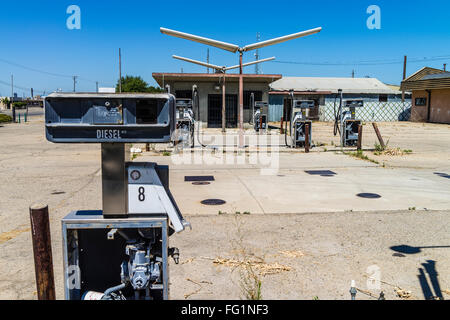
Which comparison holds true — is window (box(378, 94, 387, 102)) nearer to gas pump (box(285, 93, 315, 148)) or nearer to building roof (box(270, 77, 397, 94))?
building roof (box(270, 77, 397, 94))

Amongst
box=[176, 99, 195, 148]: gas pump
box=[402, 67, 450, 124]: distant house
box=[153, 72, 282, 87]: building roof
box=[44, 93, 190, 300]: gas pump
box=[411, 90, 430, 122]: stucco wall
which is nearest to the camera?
box=[44, 93, 190, 300]: gas pump

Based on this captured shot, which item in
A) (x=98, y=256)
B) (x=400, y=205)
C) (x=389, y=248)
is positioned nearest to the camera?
(x=98, y=256)

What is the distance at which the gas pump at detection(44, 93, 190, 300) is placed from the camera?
2.24m

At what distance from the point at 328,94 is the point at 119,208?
36294 millimetres

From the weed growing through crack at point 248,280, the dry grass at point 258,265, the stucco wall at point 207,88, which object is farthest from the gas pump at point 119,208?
the stucco wall at point 207,88

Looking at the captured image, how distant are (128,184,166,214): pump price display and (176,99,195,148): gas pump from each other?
12556 millimetres

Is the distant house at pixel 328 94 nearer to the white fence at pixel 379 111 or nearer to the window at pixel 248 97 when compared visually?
the white fence at pixel 379 111

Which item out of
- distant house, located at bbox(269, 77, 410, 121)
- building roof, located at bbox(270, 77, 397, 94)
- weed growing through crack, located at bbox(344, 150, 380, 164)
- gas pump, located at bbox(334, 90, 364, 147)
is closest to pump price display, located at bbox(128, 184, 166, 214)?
weed growing through crack, located at bbox(344, 150, 380, 164)

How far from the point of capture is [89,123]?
2.24 meters

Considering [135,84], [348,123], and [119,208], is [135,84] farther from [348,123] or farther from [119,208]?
[119,208]

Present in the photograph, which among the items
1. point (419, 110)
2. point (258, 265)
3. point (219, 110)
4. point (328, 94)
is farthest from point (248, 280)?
point (419, 110)
